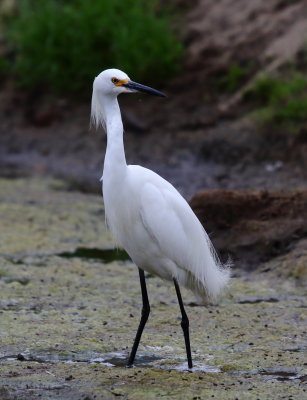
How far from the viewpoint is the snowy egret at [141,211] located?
4730mm

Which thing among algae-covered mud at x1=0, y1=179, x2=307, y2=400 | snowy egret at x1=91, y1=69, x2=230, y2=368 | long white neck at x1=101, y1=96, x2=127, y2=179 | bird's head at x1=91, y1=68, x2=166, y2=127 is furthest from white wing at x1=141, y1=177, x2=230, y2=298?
bird's head at x1=91, y1=68, x2=166, y2=127

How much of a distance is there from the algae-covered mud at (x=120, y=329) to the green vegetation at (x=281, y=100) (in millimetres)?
3260

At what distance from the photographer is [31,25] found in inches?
495

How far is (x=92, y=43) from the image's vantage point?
12.2 metres

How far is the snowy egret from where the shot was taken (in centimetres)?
473

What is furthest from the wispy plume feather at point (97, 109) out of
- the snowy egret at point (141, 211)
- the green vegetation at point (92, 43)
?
the green vegetation at point (92, 43)

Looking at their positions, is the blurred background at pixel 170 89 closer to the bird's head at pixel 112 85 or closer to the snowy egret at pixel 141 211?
the snowy egret at pixel 141 211

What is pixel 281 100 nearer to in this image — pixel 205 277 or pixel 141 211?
pixel 205 277

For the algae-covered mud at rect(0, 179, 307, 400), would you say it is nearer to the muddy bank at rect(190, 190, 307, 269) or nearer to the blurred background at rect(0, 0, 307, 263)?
the muddy bank at rect(190, 190, 307, 269)

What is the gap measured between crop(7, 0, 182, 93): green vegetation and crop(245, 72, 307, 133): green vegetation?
1.52 m

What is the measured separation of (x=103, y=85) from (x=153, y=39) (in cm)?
732

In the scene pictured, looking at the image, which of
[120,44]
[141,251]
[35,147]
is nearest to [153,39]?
[120,44]

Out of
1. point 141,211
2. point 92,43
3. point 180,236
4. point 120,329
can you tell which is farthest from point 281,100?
point 141,211

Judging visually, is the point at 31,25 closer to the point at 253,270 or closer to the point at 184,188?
the point at 184,188
